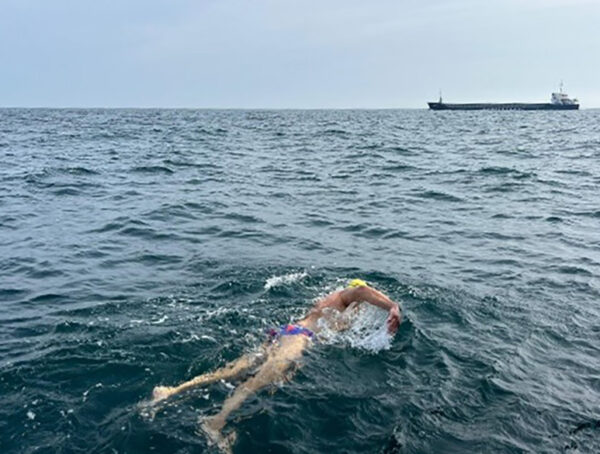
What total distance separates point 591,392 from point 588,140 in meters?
38.8

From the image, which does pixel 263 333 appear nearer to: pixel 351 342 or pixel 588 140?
pixel 351 342

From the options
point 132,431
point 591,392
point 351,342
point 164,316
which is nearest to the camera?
point 132,431

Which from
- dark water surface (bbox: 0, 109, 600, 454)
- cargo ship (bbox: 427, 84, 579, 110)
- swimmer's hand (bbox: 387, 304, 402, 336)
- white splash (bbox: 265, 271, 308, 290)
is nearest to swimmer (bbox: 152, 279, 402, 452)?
swimmer's hand (bbox: 387, 304, 402, 336)

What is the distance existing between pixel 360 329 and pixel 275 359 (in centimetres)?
172

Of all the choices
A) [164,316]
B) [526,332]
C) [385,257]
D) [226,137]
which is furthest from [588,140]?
[164,316]

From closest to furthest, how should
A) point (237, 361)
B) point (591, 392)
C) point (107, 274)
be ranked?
point (591, 392) → point (237, 361) → point (107, 274)

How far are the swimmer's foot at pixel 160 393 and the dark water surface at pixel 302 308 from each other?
0.55ft

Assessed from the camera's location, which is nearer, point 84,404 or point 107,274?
point 84,404

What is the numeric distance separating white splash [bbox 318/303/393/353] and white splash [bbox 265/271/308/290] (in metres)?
2.31

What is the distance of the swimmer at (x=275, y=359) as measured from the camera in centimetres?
585

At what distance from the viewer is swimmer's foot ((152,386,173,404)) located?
607 centimetres

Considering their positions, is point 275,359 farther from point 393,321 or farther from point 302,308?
point 302,308

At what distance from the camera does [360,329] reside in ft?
26.3

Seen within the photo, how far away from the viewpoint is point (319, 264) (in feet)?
37.5
